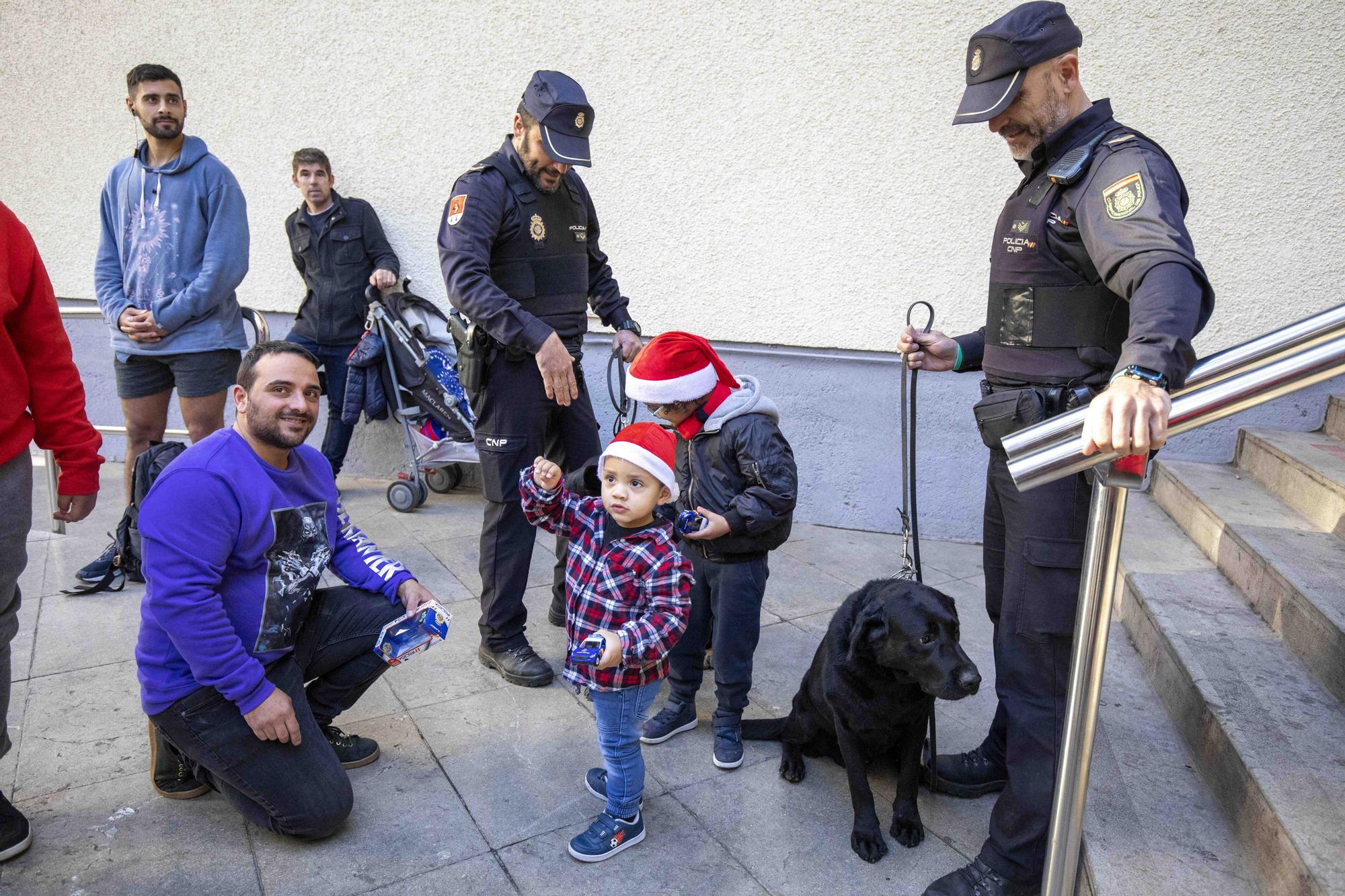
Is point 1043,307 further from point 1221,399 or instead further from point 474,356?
point 474,356

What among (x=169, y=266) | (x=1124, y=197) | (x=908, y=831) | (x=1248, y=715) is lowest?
(x=908, y=831)

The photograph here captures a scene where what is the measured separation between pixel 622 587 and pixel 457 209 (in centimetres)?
166

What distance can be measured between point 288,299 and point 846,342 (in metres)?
3.82

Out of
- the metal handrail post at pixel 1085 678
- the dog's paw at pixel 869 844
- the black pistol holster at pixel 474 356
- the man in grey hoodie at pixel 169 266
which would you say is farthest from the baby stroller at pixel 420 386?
the metal handrail post at pixel 1085 678

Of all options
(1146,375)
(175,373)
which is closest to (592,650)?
(1146,375)

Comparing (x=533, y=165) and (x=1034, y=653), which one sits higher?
(x=533, y=165)

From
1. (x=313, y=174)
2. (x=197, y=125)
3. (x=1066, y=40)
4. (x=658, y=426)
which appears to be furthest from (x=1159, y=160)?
(x=197, y=125)

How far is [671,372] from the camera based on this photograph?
2.90 m

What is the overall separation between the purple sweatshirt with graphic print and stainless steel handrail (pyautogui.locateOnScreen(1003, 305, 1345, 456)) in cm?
200

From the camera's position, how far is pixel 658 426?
2510mm

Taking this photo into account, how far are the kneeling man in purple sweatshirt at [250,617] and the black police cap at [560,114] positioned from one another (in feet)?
3.91

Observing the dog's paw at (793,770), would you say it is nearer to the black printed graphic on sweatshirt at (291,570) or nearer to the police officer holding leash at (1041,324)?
the police officer holding leash at (1041,324)

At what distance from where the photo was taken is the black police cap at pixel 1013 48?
7.16ft

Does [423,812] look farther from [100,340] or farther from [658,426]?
[100,340]
